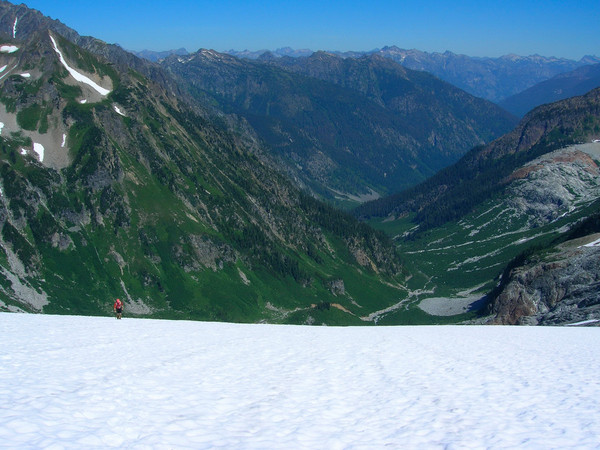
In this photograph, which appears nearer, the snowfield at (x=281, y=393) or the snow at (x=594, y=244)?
the snowfield at (x=281, y=393)

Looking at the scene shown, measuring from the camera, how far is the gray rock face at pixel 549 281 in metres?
111

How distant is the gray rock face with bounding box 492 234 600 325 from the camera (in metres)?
111

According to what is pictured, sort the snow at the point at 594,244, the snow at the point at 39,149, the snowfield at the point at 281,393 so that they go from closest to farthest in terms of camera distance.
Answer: the snowfield at the point at 281,393 < the snow at the point at 594,244 < the snow at the point at 39,149

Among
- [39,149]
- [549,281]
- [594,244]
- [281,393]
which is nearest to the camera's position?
[281,393]

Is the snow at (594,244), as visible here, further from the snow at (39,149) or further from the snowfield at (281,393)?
the snow at (39,149)

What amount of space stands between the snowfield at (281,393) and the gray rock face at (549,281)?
260 ft

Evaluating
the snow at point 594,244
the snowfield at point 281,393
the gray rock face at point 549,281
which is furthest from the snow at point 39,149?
the snow at point 594,244

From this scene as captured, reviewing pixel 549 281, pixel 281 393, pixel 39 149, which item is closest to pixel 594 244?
pixel 549 281

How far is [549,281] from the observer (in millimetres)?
119812

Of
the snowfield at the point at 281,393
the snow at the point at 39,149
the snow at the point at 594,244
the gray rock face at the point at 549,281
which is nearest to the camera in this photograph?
the snowfield at the point at 281,393

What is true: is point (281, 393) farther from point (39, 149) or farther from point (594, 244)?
point (39, 149)

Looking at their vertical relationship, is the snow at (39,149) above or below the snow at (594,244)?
above

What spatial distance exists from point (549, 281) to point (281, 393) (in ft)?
387

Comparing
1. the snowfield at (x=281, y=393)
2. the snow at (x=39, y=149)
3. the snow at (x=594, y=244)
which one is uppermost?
the snow at (x=39, y=149)
